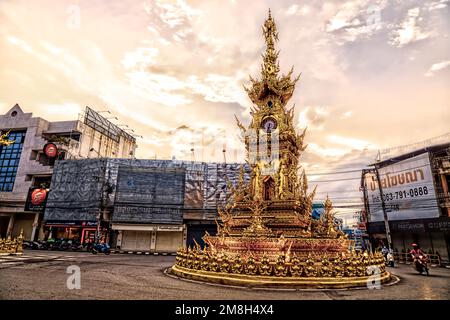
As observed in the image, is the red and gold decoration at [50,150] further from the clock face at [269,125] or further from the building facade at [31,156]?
the clock face at [269,125]

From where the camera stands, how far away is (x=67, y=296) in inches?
230

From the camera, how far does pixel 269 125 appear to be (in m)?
13.2

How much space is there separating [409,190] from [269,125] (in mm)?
19915

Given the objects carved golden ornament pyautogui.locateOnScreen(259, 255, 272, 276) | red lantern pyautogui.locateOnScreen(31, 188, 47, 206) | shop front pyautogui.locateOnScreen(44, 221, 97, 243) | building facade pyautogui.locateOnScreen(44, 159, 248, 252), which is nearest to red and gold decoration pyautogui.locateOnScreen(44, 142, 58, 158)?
building facade pyautogui.locateOnScreen(44, 159, 248, 252)

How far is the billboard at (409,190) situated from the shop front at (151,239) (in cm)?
2281

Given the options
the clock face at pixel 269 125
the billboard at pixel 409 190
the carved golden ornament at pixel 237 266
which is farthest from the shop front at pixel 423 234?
the carved golden ornament at pixel 237 266

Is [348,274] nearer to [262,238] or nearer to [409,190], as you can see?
[262,238]

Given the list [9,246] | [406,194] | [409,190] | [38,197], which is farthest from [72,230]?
[409,190]

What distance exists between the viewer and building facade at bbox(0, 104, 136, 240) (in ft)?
114

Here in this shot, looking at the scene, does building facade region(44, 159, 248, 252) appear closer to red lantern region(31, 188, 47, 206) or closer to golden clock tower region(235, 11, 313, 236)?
red lantern region(31, 188, 47, 206)

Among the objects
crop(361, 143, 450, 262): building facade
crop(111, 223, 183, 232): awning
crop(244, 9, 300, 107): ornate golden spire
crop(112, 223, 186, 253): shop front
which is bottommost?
crop(112, 223, 186, 253): shop front

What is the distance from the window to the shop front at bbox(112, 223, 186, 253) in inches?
749

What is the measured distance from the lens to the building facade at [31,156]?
34.8 meters
